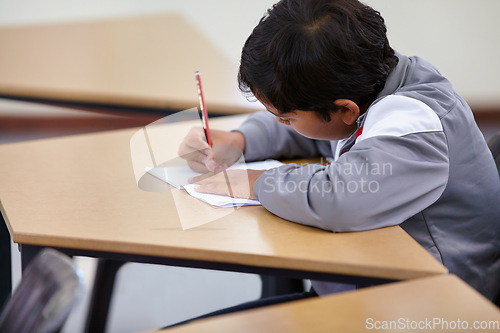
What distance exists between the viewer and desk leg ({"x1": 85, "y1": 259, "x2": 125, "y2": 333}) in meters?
1.58

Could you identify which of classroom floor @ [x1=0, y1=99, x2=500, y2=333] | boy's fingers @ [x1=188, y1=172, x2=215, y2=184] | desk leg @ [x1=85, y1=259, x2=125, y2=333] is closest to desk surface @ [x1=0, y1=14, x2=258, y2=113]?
classroom floor @ [x1=0, y1=99, x2=500, y2=333]

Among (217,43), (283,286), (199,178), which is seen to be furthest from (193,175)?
(217,43)

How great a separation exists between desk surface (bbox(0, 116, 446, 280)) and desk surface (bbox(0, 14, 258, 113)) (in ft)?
8.38

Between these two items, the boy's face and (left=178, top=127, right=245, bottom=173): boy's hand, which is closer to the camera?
the boy's face

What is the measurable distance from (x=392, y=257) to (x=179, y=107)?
304cm

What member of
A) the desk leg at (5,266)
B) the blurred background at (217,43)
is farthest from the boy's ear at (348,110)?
the blurred background at (217,43)

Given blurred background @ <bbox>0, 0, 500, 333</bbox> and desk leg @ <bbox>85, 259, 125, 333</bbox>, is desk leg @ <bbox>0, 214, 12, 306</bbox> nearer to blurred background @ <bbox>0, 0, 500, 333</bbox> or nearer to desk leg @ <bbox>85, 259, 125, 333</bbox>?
desk leg @ <bbox>85, 259, 125, 333</bbox>

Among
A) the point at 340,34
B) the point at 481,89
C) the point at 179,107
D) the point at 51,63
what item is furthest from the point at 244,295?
the point at 481,89

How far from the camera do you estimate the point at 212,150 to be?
3.91 ft

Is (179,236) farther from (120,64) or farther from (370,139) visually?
(120,64)

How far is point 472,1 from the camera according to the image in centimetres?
382

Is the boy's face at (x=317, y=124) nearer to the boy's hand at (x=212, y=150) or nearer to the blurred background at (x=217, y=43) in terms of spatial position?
the boy's hand at (x=212, y=150)

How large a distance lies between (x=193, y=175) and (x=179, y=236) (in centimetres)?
31

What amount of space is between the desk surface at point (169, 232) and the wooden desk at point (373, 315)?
109 mm
